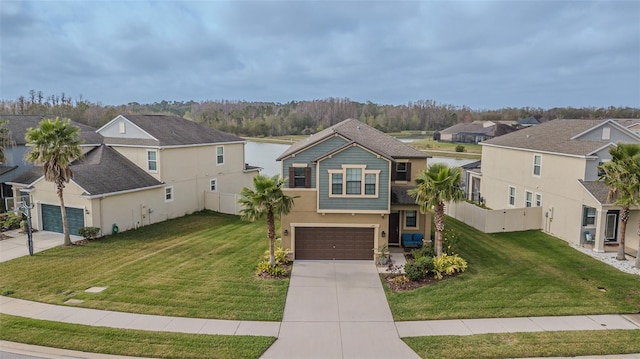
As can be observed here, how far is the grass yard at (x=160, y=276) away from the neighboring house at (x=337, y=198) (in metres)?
3.08

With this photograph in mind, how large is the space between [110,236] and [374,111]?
358 feet

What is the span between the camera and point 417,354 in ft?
41.8

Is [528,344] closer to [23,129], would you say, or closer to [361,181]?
[361,181]

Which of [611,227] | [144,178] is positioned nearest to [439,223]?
[611,227]

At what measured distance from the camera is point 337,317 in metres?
15.3

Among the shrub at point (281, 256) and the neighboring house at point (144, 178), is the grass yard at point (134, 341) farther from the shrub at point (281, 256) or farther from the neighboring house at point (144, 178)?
the neighboring house at point (144, 178)

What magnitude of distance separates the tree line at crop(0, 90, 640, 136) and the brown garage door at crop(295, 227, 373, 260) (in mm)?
59892

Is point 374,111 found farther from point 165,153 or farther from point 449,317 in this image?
point 449,317

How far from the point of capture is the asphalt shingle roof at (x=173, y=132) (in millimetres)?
31094

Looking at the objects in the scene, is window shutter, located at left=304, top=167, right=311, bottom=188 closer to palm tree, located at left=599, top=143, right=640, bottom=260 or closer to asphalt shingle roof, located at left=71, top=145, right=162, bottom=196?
asphalt shingle roof, located at left=71, top=145, right=162, bottom=196

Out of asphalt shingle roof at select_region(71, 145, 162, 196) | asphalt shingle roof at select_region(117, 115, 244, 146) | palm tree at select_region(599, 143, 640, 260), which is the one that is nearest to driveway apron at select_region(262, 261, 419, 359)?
palm tree at select_region(599, 143, 640, 260)

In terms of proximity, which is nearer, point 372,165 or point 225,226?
point 372,165

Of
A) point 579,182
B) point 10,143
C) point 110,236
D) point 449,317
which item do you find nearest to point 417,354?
point 449,317

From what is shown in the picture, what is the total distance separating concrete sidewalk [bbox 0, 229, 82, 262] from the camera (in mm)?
22172
